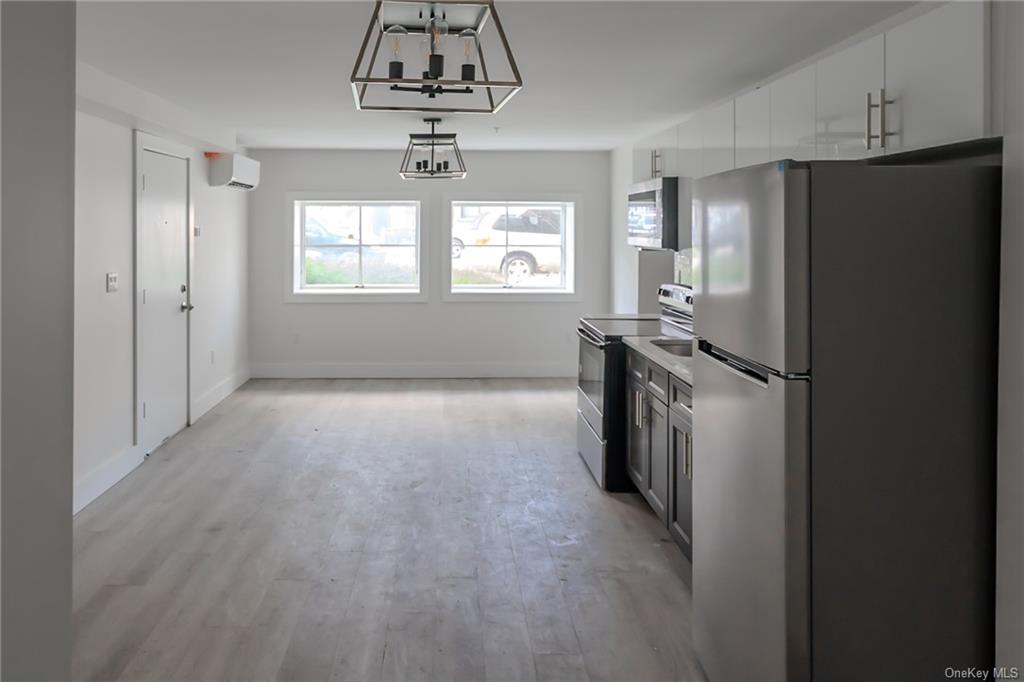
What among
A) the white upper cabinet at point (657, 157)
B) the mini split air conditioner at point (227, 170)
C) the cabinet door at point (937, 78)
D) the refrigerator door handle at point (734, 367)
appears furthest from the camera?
the mini split air conditioner at point (227, 170)

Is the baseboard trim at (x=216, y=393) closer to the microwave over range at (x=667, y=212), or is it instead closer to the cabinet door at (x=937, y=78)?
the microwave over range at (x=667, y=212)

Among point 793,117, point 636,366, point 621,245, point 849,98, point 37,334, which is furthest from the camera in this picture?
point 621,245

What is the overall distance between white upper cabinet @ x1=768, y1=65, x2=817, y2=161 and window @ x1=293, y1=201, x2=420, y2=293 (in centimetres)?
577

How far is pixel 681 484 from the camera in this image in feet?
11.8

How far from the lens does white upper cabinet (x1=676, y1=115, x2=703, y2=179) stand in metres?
4.78

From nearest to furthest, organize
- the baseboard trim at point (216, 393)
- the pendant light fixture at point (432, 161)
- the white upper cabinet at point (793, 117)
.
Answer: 1. the white upper cabinet at point (793, 117)
2. the pendant light fixture at point (432, 161)
3. the baseboard trim at point (216, 393)

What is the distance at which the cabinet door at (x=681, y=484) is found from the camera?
3465 millimetres

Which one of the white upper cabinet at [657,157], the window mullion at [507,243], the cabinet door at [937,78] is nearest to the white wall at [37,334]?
the cabinet door at [937,78]

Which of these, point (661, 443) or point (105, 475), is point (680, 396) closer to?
point (661, 443)

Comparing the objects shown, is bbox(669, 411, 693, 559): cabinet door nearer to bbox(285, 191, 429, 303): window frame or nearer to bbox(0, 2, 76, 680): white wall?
bbox(0, 2, 76, 680): white wall

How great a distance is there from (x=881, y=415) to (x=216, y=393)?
263 inches

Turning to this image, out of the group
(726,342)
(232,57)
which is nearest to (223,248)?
(232,57)

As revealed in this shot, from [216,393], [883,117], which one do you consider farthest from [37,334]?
[216,393]

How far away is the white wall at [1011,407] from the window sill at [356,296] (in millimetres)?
7352
